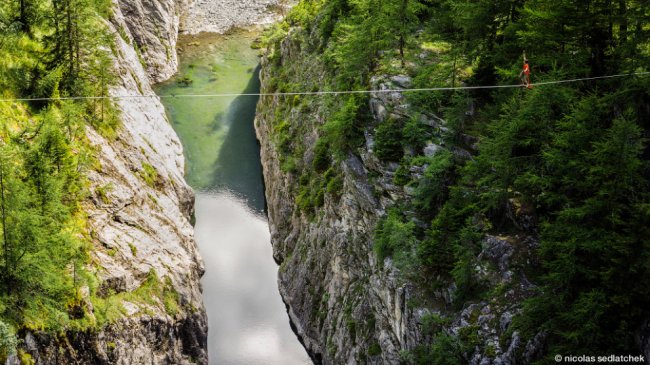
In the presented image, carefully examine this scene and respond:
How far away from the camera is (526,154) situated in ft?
63.9

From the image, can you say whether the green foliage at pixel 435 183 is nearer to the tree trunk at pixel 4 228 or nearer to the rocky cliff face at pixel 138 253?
the rocky cliff face at pixel 138 253

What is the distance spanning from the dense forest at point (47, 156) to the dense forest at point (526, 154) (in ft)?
42.1

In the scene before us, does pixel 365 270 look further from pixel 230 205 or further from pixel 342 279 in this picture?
pixel 230 205

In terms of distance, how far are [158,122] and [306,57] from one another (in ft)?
38.8

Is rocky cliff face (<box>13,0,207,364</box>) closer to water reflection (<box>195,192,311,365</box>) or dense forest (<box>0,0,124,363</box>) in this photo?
dense forest (<box>0,0,124,363</box>)

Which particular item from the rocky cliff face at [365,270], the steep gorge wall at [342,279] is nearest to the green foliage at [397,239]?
the rocky cliff face at [365,270]

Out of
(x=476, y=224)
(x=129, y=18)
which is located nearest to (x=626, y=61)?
(x=476, y=224)

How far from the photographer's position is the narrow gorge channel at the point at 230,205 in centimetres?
3300

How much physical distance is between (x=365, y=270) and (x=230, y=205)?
1967cm

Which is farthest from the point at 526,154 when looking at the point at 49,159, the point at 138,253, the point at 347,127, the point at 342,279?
the point at 49,159

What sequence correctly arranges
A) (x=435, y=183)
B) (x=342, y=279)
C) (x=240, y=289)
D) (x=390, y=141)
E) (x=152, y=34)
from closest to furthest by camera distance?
(x=435, y=183) < (x=390, y=141) < (x=342, y=279) < (x=240, y=289) < (x=152, y=34)

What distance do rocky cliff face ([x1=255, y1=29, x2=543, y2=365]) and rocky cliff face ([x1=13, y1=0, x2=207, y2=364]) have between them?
647cm

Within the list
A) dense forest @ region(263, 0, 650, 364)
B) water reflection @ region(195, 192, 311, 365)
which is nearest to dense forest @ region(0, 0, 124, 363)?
water reflection @ region(195, 192, 311, 365)

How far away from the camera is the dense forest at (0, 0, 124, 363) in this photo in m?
20.4
